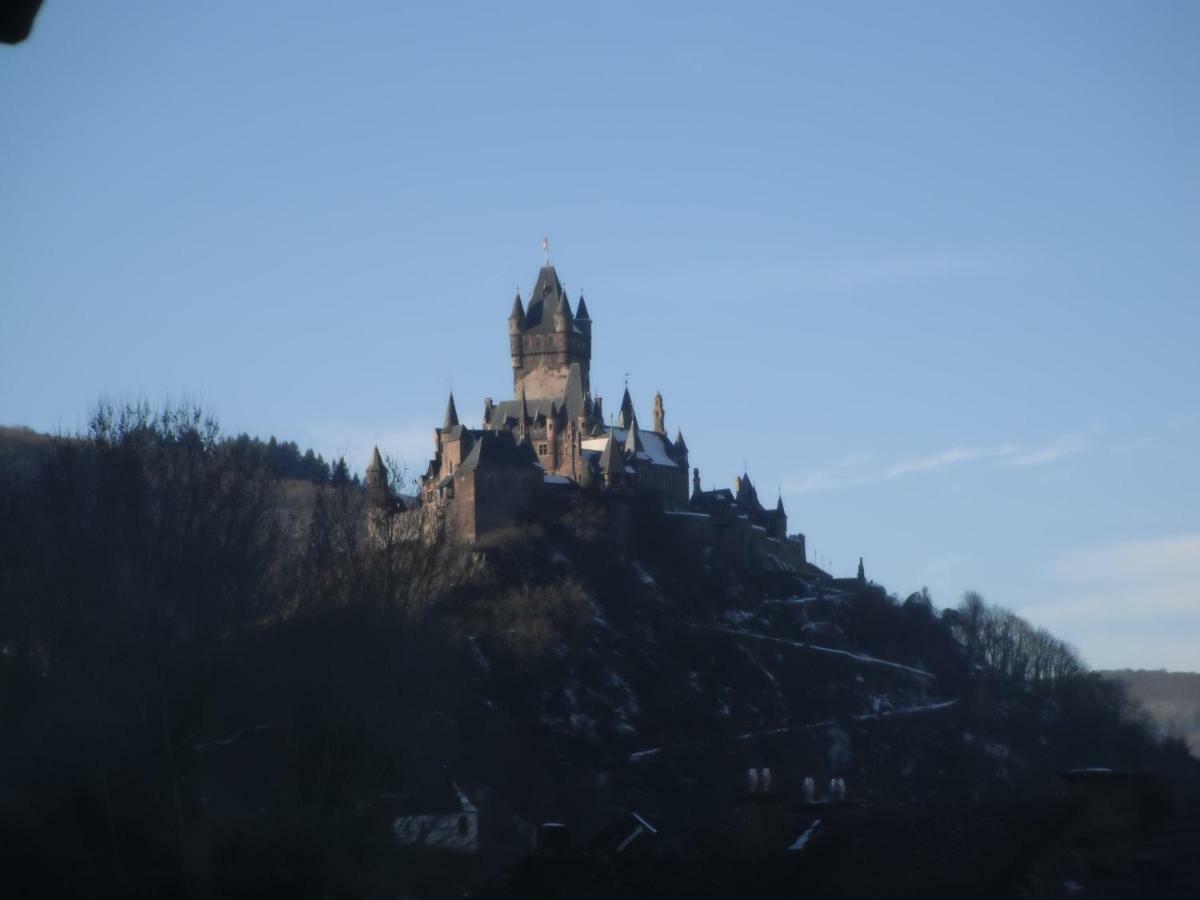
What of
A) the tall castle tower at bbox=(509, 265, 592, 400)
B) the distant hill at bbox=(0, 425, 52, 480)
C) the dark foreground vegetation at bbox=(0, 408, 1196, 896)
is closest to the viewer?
the dark foreground vegetation at bbox=(0, 408, 1196, 896)

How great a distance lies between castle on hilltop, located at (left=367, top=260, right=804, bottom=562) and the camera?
5733 inches

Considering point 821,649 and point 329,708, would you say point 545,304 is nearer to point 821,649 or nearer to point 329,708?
point 821,649

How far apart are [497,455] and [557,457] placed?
38.9 ft

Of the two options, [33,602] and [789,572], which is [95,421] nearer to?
[33,602]

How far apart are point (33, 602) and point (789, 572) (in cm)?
11626

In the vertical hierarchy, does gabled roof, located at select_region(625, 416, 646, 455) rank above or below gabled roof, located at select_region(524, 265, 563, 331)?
below

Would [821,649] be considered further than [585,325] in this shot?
No

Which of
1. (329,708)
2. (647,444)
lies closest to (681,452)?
(647,444)

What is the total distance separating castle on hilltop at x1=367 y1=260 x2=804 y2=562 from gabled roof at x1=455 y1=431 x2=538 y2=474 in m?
0.07

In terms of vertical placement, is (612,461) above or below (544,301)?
below

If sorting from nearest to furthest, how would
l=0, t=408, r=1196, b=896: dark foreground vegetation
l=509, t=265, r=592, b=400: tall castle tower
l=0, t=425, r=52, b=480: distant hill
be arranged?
l=0, t=408, r=1196, b=896: dark foreground vegetation
l=0, t=425, r=52, b=480: distant hill
l=509, t=265, r=592, b=400: tall castle tower

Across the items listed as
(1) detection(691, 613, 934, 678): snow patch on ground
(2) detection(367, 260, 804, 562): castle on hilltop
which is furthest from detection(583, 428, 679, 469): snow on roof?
(1) detection(691, 613, 934, 678): snow patch on ground

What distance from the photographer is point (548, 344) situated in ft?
579

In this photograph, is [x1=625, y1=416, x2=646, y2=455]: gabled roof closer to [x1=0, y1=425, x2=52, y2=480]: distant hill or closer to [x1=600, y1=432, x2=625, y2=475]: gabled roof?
[x1=600, y1=432, x2=625, y2=475]: gabled roof
